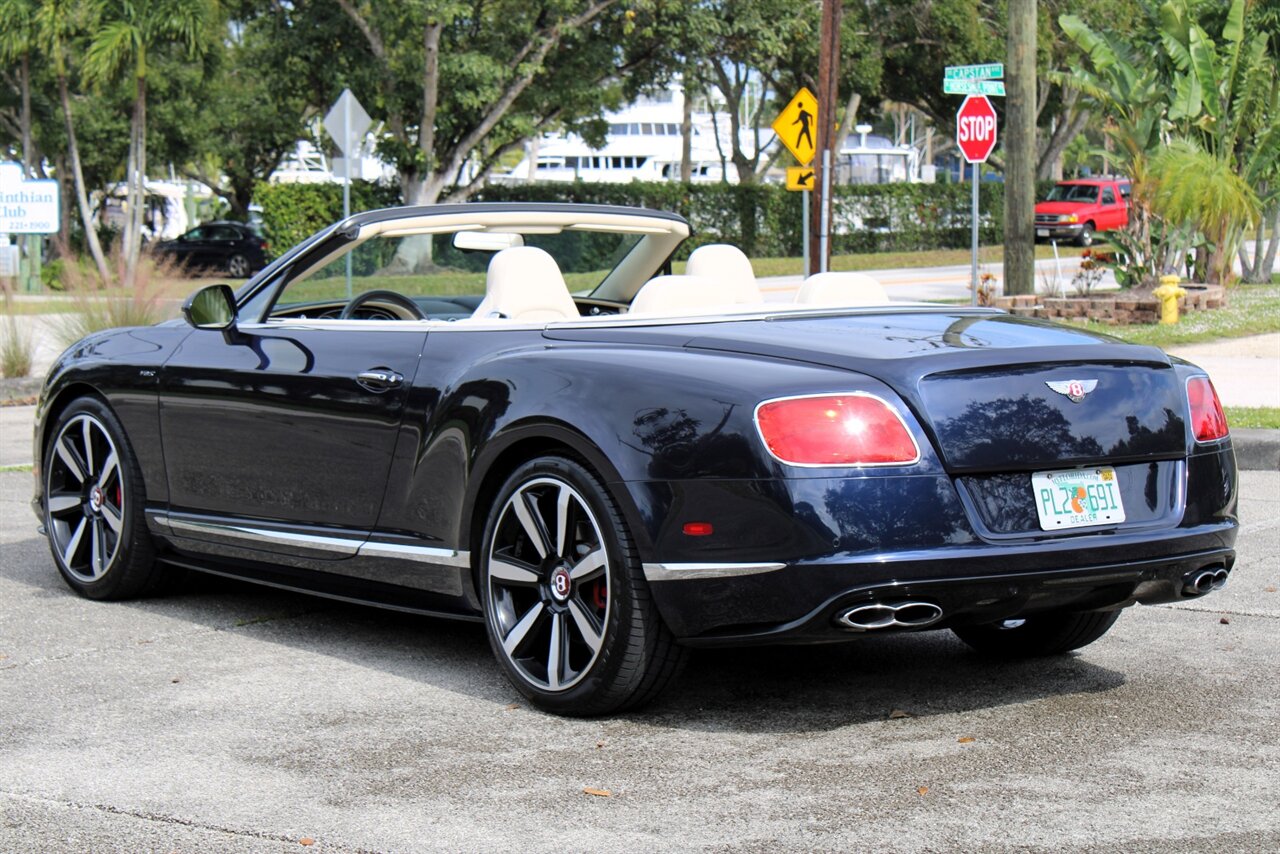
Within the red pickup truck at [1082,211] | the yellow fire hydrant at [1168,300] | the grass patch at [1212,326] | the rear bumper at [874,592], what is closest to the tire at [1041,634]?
the rear bumper at [874,592]

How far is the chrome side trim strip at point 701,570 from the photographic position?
447 cm

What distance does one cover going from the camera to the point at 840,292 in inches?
229

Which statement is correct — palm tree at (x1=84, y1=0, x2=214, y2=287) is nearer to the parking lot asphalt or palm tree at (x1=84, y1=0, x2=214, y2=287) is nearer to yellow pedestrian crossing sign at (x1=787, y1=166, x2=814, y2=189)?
yellow pedestrian crossing sign at (x1=787, y1=166, x2=814, y2=189)

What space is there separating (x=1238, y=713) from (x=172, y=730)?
2925 mm

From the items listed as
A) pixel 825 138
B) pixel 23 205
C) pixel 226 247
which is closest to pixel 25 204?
pixel 23 205

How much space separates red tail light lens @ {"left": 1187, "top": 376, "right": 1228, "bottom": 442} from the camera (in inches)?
199

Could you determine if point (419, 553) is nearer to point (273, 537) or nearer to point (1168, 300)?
point (273, 537)

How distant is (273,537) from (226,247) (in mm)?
36022

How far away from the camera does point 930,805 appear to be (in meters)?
4.09

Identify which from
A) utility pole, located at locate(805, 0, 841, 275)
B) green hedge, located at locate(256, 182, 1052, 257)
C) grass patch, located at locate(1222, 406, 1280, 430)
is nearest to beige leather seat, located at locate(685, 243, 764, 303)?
grass patch, located at locate(1222, 406, 1280, 430)

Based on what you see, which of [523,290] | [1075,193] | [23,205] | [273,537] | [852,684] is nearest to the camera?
[852,684]

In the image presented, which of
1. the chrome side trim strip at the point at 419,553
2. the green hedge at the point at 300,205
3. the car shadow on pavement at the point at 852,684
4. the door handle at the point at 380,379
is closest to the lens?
the car shadow on pavement at the point at 852,684

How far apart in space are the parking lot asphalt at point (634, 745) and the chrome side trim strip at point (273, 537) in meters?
0.36

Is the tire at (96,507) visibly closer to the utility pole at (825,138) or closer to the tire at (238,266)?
the utility pole at (825,138)
